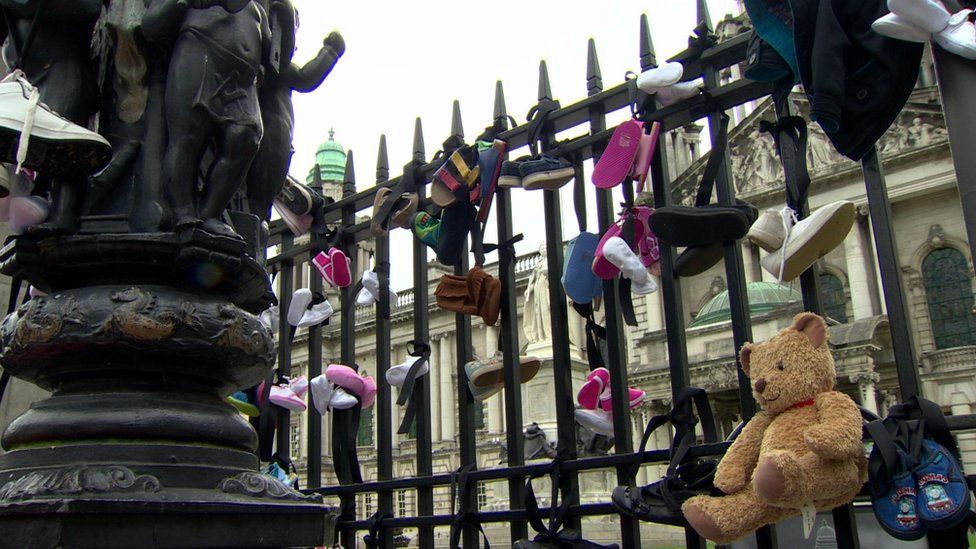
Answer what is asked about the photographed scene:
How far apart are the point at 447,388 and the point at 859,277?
50.4 feet

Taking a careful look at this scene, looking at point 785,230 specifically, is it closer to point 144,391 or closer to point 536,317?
point 144,391

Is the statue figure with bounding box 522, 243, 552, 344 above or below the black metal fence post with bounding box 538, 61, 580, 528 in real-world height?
above

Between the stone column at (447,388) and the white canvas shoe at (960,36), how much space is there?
95.8ft

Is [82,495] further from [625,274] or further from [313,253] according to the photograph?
[313,253]

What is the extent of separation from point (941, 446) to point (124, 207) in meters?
3.02

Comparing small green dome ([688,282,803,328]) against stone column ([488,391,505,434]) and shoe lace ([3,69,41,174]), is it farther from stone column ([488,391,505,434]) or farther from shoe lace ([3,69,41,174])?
shoe lace ([3,69,41,174])

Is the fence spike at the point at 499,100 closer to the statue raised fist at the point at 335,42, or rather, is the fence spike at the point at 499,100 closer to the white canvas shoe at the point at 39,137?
the statue raised fist at the point at 335,42

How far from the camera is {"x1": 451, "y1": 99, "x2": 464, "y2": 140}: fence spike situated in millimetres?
5750

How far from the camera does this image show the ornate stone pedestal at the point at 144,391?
2525 mm

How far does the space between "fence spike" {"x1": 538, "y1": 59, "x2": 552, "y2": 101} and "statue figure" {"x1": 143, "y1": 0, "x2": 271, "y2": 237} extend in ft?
8.18

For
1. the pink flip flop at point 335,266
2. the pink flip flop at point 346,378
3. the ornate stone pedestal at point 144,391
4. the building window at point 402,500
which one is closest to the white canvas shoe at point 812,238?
the ornate stone pedestal at point 144,391

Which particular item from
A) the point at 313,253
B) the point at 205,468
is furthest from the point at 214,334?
the point at 313,253

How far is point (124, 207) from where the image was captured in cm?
305

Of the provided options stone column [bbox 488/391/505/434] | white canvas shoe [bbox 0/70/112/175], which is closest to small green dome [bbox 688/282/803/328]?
stone column [bbox 488/391/505/434]
